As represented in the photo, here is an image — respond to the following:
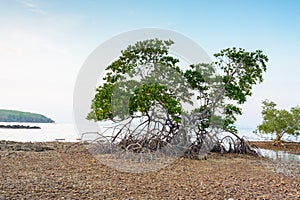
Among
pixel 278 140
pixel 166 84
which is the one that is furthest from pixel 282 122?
pixel 166 84

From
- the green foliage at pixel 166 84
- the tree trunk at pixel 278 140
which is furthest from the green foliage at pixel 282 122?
the green foliage at pixel 166 84

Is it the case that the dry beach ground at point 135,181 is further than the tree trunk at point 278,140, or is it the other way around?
the tree trunk at point 278,140

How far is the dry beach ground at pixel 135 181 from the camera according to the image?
4520 mm

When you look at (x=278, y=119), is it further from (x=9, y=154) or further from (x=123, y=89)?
(x=9, y=154)

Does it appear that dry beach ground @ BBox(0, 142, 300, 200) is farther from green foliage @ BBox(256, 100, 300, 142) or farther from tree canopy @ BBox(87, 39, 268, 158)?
green foliage @ BBox(256, 100, 300, 142)

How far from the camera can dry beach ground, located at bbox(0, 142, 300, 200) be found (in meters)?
4.52

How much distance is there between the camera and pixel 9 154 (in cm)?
794

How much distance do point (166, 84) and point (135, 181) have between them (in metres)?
3.63

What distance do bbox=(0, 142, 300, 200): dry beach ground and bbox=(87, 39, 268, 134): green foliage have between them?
1.57m

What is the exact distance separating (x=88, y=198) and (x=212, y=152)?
5.86m

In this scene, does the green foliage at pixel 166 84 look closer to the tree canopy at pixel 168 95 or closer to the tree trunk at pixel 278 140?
the tree canopy at pixel 168 95

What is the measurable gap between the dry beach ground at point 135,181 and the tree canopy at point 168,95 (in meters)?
1.52

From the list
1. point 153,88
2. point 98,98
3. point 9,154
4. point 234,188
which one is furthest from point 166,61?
point 234,188

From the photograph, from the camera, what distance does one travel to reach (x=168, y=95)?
8.48 m
